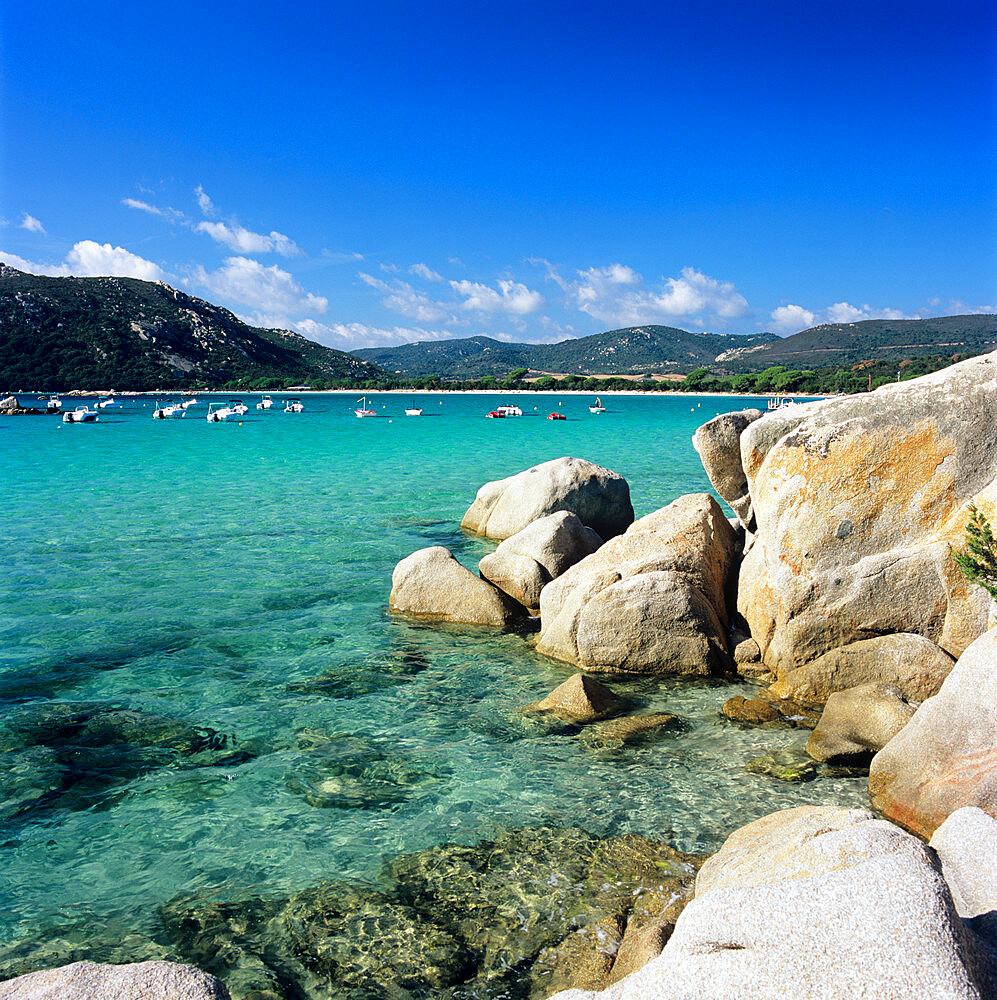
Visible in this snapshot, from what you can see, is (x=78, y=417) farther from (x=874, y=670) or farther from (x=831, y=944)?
(x=831, y=944)

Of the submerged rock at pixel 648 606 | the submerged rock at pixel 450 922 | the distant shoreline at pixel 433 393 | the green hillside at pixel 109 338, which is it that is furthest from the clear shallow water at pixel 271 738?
the distant shoreline at pixel 433 393

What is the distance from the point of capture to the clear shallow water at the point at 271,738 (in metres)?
6.57

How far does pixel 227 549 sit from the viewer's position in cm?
1900

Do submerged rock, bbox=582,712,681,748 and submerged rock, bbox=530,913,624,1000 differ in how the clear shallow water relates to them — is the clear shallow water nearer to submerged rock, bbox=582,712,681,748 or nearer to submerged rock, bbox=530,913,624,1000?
submerged rock, bbox=582,712,681,748

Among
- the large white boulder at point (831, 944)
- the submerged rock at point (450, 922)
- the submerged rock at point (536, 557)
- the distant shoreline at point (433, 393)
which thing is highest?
the distant shoreline at point (433, 393)

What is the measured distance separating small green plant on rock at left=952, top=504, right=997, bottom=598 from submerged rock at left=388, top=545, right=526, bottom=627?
734 cm

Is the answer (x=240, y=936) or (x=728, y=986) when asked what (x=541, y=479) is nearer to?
(x=240, y=936)

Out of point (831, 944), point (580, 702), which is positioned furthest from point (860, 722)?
point (831, 944)

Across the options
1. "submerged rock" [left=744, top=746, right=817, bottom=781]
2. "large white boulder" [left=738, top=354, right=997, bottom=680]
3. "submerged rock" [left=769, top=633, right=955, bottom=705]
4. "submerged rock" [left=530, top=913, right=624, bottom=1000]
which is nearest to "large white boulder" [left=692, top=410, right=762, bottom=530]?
"large white boulder" [left=738, top=354, right=997, bottom=680]

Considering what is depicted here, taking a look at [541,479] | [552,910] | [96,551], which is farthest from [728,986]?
[96,551]

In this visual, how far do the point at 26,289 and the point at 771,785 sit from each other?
543 ft

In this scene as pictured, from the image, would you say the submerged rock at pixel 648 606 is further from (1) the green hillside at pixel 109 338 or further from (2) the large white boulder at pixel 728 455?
(1) the green hillside at pixel 109 338

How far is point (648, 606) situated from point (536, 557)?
3937mm

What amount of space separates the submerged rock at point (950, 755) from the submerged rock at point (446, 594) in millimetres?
6925
